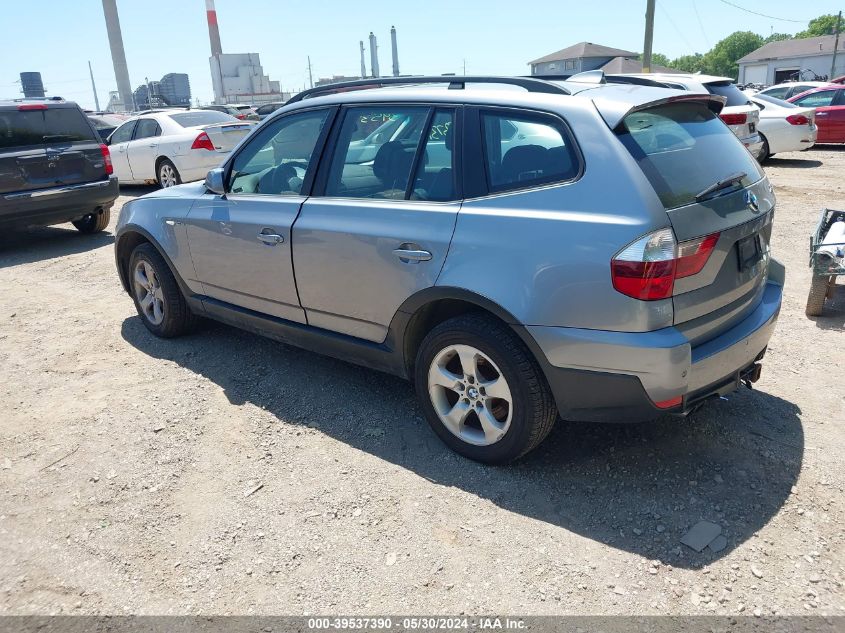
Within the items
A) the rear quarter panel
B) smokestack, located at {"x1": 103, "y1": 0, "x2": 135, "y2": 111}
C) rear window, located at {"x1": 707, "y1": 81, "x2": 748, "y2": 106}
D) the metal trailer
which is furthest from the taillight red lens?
smokestack, located at {"x1": 103, "y1": 0, "x2": 135, "y2": 111}

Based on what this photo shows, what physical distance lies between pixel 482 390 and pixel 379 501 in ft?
2.37

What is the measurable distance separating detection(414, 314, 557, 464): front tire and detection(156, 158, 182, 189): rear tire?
10054 mm

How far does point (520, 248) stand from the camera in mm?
2939

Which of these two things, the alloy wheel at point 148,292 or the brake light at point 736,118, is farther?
the brake light at point 736,118

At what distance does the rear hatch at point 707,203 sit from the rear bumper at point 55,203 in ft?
26.4

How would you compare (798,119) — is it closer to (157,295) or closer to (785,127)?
(785,127)

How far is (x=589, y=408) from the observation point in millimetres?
2965

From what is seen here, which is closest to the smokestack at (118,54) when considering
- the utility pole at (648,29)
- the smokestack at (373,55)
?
the smokestack at (373,55)

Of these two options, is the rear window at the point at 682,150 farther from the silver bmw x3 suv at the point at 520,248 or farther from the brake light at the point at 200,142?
the brake light at the point at 200,142

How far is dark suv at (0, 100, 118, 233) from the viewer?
8312mm

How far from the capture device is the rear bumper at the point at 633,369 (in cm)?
274

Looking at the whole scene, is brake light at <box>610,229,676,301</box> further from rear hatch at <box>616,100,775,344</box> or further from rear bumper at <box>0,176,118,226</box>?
rear bumper at <box>0,176,118,226</box>

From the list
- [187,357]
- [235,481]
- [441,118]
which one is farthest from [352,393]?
[441,118]

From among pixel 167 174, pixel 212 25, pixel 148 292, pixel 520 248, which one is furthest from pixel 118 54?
pixel 520 248
